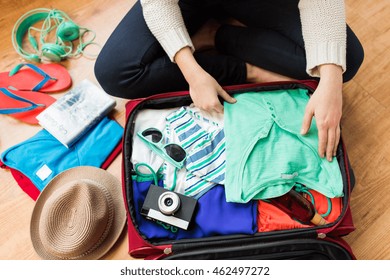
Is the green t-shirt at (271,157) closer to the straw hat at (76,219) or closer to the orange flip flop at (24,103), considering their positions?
the straw hat at (76,219)

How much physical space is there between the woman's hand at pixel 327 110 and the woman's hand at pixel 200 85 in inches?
7.5

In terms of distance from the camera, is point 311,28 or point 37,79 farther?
point 37,79

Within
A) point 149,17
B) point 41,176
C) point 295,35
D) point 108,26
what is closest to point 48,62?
point 108,26

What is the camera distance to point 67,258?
2.77ft

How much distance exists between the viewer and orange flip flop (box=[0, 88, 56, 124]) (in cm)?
104

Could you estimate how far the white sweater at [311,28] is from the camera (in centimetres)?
76

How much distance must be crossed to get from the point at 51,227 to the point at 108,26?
0.67 m

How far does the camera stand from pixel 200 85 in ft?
2.62

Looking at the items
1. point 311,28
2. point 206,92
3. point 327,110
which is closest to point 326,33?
point 311,28

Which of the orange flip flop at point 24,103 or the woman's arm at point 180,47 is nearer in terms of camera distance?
the woman's arm at point 180,47

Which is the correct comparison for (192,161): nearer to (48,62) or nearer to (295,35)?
(295,35)

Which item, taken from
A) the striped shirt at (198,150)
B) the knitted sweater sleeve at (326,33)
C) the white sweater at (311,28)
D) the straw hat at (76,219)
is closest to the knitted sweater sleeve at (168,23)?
the white sweater at (311,28)

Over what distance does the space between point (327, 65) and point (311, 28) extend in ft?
0.31

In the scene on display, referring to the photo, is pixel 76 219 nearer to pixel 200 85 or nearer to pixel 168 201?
pixel 168 201
